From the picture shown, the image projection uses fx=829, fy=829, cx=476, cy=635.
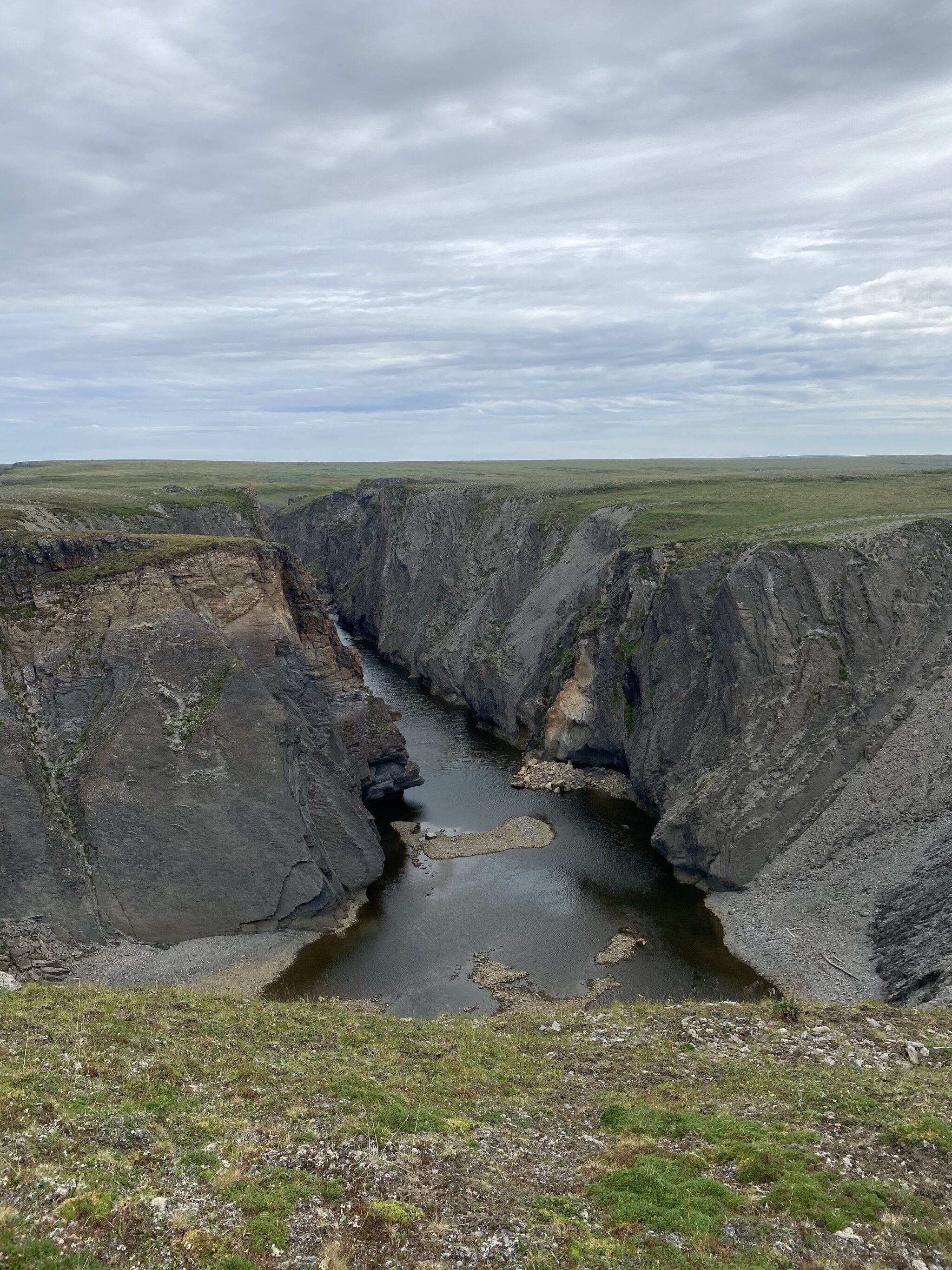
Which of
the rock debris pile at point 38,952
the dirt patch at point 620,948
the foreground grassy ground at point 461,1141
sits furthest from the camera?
the dirt patch at point 620,948

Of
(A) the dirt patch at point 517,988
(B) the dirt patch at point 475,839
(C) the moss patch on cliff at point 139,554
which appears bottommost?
(A) the dirt patch at point 517,988

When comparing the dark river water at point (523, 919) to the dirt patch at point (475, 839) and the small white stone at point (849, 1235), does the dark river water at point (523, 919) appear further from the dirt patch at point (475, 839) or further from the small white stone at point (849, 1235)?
the small white stone at point (849, 1235)

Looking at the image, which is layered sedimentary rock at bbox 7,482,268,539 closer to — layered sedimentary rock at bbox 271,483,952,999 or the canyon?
the canyon

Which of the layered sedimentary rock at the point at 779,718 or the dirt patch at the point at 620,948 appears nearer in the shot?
the dirt patch at the point at 620,948

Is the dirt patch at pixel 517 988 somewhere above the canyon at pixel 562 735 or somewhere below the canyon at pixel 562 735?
below

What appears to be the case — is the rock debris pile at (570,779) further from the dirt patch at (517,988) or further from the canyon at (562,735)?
the dirt patch at (517,988)

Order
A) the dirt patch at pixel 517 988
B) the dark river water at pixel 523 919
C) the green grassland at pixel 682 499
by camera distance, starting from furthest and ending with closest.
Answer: the green grassland at pixel 682 499 → the dark river water at pixel 523 919 → the dirt patch at pixel 517 988

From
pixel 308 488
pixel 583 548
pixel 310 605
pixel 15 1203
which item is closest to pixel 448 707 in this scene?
pixel 583 548

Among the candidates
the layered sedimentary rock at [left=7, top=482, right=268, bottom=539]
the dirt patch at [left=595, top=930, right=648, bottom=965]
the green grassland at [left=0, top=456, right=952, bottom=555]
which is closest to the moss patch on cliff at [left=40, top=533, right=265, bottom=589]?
the green grassland at [left=0, top=456, right=952, bottom=555]

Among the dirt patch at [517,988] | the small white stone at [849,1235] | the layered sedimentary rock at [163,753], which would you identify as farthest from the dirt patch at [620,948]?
the small white stone at [849,1235]
